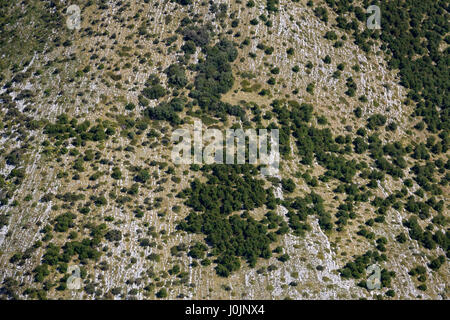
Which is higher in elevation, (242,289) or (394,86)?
(394,86)

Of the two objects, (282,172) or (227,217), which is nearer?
(227,217)

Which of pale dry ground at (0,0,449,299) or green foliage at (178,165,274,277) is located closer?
pale dry ground at (0,0,449,299)

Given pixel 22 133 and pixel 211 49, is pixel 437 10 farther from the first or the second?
pixel 22 133

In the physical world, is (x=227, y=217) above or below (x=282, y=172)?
below

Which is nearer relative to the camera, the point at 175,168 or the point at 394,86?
the point at 175,168

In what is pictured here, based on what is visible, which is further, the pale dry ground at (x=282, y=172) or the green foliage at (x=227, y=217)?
the green foliage at (x=227, y=217)
